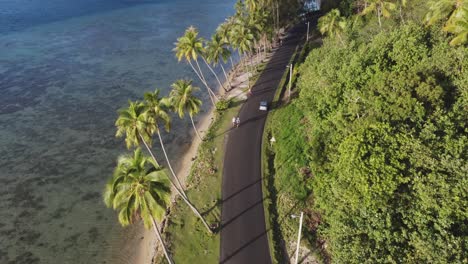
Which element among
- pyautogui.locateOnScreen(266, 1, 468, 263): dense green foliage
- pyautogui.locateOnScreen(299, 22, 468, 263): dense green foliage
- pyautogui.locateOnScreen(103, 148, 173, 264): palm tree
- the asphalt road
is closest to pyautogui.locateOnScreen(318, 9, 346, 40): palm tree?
the asphalt road

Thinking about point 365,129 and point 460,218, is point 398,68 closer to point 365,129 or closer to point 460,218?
point 365,129

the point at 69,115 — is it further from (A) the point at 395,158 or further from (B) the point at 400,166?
(B) the point at 400,166

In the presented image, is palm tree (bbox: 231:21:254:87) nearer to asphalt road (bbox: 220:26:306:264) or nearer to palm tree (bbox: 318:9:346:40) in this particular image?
asphalt road (bbox: 220:26:306:264)

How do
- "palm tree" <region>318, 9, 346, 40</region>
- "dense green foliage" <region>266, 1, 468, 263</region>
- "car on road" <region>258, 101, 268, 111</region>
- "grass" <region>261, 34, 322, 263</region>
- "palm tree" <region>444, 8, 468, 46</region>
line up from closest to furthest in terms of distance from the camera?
"dense green foliage" <region>266, 1, 468, 263</region> → "grass" <region>261, 34, 322, 263</region> → "palm tree" <region>444, 8, 468, 46</region> → "car on road" <region>258, 101, 268, 111</region> → "palm tree" <region>318, 9, 346, 40</region>

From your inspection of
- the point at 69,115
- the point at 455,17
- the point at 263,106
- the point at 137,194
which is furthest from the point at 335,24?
the point at 69,115

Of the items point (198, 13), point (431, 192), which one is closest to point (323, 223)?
point (431, 192)

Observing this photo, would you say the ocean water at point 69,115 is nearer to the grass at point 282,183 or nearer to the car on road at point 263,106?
the car on road at point 263,106
